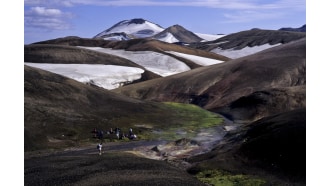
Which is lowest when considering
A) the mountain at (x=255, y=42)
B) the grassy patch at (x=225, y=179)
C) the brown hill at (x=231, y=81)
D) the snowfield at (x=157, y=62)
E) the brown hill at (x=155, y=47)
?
the grassy patch at (x=225, y=179)

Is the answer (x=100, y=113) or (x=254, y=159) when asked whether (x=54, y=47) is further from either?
(x=254, y=159)

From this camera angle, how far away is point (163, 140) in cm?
5116

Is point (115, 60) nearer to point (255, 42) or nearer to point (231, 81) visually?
point (231, 81)

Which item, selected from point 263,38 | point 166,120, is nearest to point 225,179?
point 166,120

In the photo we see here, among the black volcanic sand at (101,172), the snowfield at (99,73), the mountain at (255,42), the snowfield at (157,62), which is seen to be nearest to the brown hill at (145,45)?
the snowfield at (157,62)

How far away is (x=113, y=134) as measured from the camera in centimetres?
5312

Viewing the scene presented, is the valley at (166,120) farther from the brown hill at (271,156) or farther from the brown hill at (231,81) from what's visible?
the brown hill at (231,81)

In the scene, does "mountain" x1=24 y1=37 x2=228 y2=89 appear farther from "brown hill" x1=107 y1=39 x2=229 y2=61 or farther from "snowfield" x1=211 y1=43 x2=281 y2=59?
"snowfield" x1=211 y1=43 x2=281 y2=59

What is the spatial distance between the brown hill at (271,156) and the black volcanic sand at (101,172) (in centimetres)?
494

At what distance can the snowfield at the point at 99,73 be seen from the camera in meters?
95.6

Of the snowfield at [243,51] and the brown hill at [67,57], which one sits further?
the snowfield at [243,51]

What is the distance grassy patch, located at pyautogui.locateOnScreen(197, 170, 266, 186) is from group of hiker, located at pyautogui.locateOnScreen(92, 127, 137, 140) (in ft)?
63.4

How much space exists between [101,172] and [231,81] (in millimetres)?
61187

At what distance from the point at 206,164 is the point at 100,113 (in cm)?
2822
